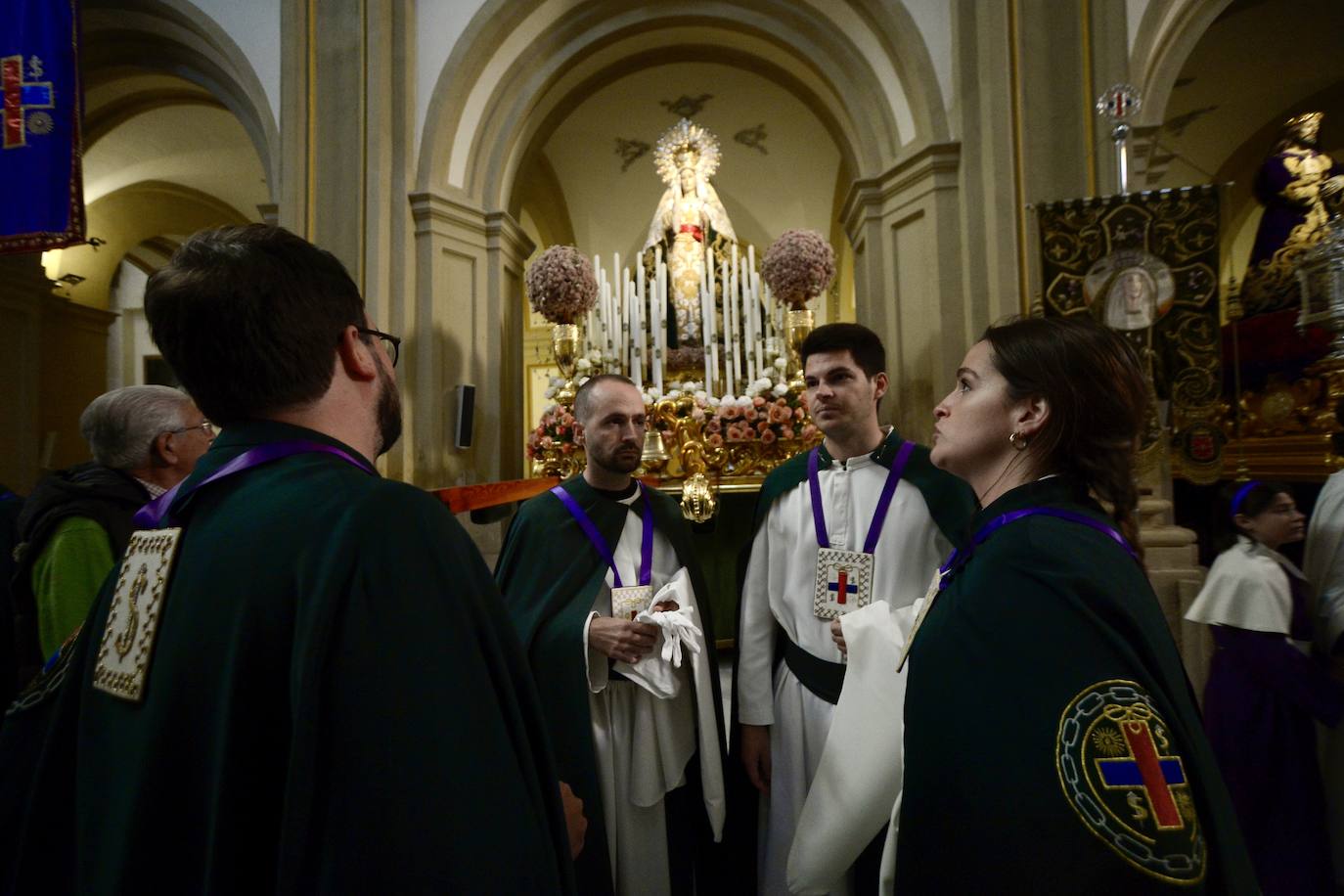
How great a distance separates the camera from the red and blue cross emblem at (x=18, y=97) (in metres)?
4.89

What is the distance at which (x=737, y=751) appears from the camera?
2506 millimetres

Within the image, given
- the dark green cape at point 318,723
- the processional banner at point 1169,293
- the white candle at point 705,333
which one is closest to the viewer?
the dark green cape at point 318,723

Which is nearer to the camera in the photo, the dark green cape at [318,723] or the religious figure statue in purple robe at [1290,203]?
the dark green cape at [318,723]

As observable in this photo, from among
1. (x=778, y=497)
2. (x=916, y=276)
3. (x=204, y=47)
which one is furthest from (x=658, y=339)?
(x=204, y=47)

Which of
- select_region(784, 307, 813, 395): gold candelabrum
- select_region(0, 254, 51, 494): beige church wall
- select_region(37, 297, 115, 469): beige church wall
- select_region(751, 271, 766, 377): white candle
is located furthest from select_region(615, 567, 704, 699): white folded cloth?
select_region(37, 297, 115, 469): beige church wall

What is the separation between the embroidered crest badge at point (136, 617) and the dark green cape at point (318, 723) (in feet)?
0.06

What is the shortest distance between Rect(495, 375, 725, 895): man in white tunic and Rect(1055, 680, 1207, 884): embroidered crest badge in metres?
1.28

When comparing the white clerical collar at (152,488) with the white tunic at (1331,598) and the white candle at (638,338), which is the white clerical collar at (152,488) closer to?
the white candle at (638,338)

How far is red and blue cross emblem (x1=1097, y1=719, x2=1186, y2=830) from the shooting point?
103 centimetres

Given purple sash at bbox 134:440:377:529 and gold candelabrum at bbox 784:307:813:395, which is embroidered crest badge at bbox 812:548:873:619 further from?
gold candelabrum at bbox 784:307:813:395

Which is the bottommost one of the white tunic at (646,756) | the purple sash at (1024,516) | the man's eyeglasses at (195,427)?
the white tunic at (646,756)

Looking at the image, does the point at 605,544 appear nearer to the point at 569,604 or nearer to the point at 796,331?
the point at 569,604

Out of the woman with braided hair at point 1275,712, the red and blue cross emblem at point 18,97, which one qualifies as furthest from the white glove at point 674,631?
the red and blue cross emblem at point 18,97

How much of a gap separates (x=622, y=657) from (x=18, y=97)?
575cm
